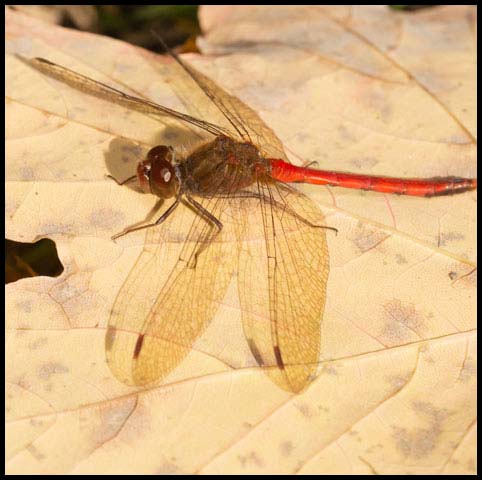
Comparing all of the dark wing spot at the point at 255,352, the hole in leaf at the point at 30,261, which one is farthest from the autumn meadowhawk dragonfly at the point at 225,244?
the hole in leaf at the point at 30,261

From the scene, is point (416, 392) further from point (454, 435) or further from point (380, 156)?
point (380, 156)

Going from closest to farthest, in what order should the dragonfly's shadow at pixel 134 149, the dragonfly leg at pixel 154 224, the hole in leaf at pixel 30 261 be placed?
the dragonfly leg at pixel 154 224
the dragonfly's shadow at pixel 134 149
the hole in leaf at pixel 30 261

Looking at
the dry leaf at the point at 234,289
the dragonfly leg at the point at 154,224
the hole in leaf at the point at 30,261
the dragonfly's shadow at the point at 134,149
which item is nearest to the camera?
the dry leaf at the point at 234,289

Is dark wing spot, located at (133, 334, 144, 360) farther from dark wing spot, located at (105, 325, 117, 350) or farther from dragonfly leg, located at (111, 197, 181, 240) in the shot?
dragonfly leg, located at (111, 197, 181, 240)

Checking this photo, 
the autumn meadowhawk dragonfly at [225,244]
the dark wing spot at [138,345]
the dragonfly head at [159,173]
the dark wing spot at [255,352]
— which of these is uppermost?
the dragonfly head at [159,173]

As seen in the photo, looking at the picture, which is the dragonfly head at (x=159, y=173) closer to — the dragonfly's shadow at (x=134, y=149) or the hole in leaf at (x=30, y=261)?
the dragonfly's shadow at (x=134, y=149)

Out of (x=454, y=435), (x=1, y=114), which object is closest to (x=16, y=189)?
(x=1, y=114)

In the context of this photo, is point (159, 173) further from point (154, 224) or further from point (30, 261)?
point (30, 261)
